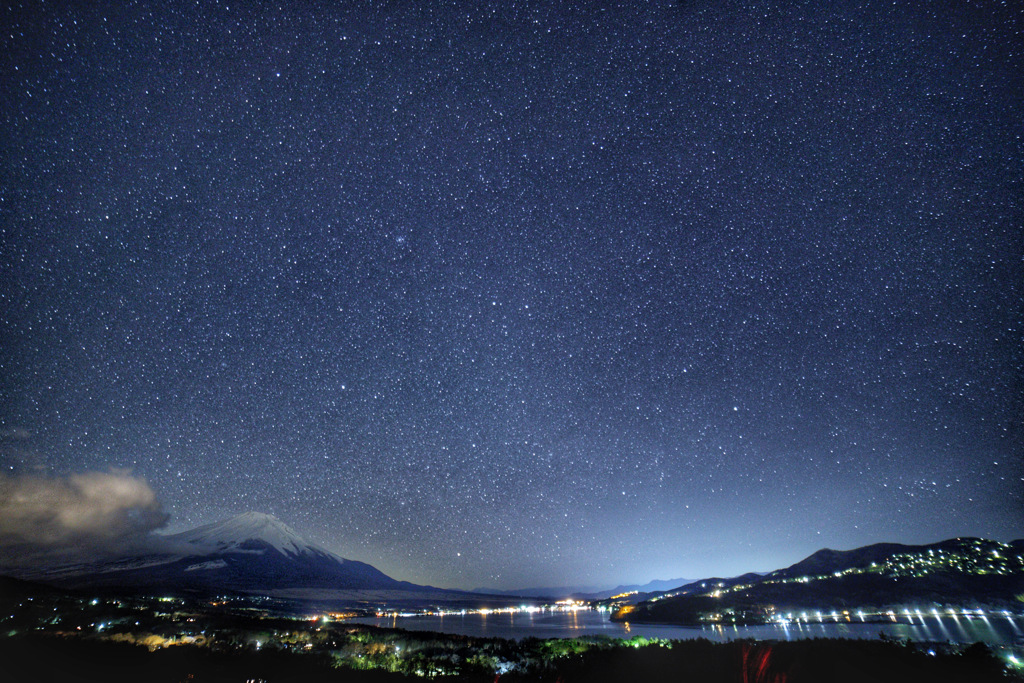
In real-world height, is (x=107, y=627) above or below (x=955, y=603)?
below

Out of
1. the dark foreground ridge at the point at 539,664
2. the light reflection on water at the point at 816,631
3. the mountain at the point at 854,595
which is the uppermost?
the mountain at the point at 854,595

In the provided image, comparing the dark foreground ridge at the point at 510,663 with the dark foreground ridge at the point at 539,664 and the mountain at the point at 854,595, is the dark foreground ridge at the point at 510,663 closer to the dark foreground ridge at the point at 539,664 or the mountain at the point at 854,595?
the dark foreground ridge at the point at 539,664

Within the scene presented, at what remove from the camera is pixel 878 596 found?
566 feet

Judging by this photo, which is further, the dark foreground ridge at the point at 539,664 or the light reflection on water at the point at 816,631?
the light reflection on water at the point at 816,631

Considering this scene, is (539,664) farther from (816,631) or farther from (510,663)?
(816,631)

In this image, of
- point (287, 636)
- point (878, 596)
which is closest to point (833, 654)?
point (287, 636)

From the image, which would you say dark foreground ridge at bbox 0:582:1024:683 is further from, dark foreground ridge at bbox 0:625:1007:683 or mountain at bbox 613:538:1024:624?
mountain at bbox 613:538:1024:624

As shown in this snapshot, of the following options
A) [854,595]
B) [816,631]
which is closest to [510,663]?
[816,631]

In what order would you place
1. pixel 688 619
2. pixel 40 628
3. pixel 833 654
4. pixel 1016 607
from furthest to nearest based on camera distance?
pixel 1016 607 < pixel 688 619 < pixel 40 628 < pixel 833 654

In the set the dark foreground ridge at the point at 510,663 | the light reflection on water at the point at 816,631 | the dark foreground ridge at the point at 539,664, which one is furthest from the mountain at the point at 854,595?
the dark foreground ridge at the point at 539,664

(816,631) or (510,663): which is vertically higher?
(816,631)

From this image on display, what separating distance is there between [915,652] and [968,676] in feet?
20.6

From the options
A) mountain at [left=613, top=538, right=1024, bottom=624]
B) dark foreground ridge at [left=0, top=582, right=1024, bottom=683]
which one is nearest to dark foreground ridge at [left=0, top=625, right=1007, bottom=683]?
dark foreground ridge at [left=0, top=582, right=1024, bottom=683]

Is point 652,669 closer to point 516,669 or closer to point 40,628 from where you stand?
point 516,669
